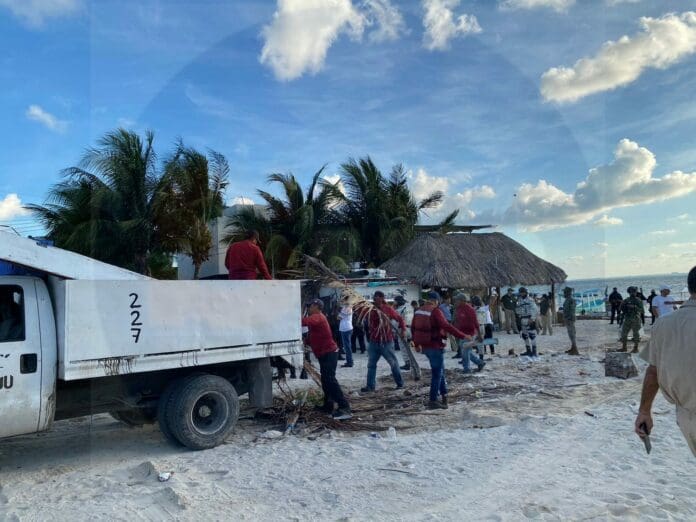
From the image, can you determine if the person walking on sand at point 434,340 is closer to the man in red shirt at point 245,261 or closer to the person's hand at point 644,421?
the man in red shirt at point 245,261

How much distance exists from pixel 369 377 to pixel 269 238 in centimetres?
1559

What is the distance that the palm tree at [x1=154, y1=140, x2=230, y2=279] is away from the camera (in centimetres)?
2153

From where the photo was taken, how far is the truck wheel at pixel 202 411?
6.57 metres

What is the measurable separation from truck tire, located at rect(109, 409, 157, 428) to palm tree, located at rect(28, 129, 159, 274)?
14676mm

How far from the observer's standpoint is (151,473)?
19.1 ft

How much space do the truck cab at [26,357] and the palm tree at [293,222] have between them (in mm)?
18406

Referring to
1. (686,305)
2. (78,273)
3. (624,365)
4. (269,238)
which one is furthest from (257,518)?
(269,238)

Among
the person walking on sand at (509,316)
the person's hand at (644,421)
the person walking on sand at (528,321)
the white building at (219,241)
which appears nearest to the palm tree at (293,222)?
the white building at (219,241)

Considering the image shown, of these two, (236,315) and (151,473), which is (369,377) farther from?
(151,473)

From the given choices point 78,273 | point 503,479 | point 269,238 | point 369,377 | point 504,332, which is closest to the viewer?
point 503,479

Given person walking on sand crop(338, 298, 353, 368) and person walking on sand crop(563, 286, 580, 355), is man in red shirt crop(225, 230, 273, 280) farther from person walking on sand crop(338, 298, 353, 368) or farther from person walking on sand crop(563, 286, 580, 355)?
person walking on sand crop(563, 286, 580, 355)

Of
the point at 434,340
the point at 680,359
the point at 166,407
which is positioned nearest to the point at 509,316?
the point at 434,340

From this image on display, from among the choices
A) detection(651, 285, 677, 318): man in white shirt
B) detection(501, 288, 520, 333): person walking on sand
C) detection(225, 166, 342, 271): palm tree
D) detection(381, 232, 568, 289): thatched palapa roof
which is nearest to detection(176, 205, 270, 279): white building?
detection(225, 166, 342, 271): palm tree

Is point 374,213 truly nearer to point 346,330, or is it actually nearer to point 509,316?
point 509,316
